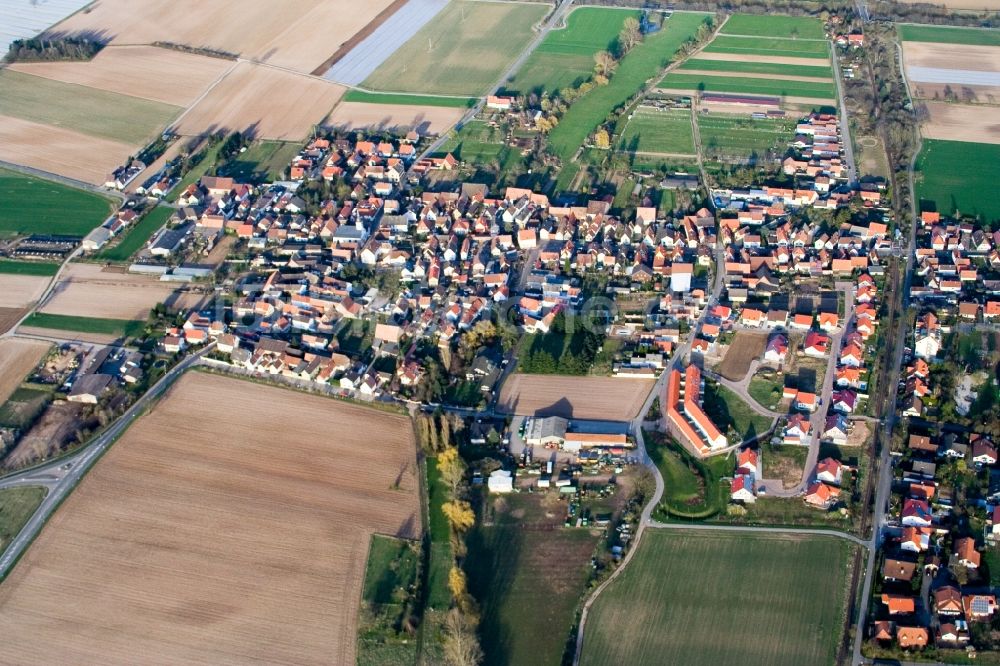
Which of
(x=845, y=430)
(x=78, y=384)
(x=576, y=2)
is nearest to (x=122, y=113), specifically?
(x=78, y=384)

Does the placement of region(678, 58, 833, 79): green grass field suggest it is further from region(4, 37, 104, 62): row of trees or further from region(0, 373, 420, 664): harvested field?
region(4, 37, 104, 62): row of trees

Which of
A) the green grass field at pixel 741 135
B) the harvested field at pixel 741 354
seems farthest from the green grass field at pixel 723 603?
the green grass field at pixel 741 135

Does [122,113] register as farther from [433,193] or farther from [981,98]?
[981,98]

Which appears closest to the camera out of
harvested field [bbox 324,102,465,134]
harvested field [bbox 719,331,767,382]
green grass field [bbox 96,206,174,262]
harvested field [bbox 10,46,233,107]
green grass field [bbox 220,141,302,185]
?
harvested field [bbox 719,331,767,382]

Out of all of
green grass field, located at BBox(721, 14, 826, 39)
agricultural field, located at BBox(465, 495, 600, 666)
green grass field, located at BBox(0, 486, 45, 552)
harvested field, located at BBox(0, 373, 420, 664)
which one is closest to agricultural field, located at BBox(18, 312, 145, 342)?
harvested field, located at BBox(0, 373, 420, 664)

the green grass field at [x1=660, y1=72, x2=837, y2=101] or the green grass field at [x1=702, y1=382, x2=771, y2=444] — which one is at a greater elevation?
the green grass field at [x1=660, y1=72, x2=837, y2=101]

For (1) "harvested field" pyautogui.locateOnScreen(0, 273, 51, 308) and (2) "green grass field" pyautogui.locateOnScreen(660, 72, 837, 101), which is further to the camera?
(2) "green grass field" pyautogui.locateOnScreen(660, 72, 837, 101)
